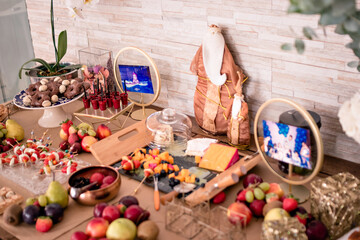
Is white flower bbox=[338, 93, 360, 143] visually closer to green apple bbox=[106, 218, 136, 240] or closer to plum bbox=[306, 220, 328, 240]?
plum bbox=[306, 220, 328, 240]

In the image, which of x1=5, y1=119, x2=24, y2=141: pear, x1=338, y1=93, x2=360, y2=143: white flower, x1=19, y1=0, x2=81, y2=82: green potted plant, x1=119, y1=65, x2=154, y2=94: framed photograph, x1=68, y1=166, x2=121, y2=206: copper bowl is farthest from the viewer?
x1=19, y1=0, x2=81, y2=82: green potted plant

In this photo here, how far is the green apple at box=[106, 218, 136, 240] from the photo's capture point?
1316 mm

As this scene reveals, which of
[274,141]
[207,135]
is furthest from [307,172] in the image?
[207,135]

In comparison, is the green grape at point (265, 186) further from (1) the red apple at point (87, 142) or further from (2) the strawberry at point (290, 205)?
(1) the red apple at point (87, 142)

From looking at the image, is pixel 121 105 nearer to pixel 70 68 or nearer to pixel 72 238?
pixel 70 68

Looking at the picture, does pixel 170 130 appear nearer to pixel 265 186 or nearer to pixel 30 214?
pixel 265 186

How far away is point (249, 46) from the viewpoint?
72.1 inches

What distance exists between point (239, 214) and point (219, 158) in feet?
1.24

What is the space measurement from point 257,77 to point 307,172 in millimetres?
530

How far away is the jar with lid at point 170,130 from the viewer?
6.17 ft

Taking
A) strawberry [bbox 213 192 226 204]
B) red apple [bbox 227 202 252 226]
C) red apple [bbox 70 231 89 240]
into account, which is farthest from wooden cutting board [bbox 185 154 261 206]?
red apple [bbox 70 231 89 240]

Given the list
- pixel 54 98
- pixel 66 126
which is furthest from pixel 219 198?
pixel 54 98

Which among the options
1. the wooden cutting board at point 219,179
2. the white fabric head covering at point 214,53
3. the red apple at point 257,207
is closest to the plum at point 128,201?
the wooden cutting board at point 219,179

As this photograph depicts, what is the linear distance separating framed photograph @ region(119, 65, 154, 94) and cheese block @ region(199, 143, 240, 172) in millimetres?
536
